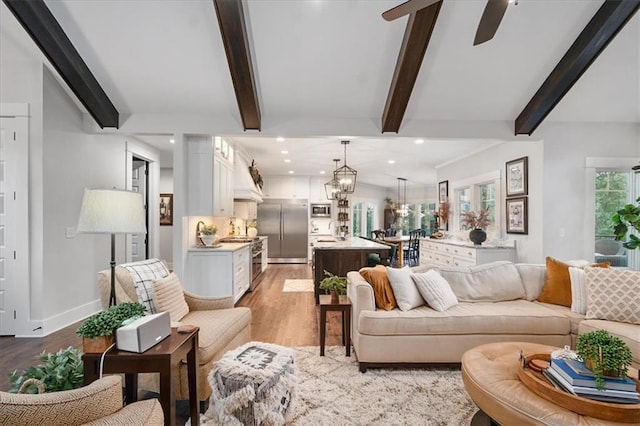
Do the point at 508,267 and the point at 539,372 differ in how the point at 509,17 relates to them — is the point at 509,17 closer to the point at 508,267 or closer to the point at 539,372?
the point at 508,267

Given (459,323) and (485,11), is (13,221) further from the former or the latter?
(485,11)

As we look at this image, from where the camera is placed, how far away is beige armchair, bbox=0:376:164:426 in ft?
3.27

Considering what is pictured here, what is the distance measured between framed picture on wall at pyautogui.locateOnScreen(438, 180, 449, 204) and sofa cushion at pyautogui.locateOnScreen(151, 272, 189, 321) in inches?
239

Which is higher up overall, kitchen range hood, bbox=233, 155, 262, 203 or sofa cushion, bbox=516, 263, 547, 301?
kitchen range hood, bbox=233, 155, 262, 203

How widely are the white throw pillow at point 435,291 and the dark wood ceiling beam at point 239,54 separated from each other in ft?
8.49

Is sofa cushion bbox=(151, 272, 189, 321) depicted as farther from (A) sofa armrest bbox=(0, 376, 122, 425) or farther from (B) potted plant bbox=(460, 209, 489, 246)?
(B) potted plant bbox=(460, 209, 489, 246)

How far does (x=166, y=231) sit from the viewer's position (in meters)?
7.78

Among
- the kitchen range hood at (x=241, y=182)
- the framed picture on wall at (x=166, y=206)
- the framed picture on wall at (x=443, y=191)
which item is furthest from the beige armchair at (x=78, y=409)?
the framed picture on wall at (x=166, y=206)

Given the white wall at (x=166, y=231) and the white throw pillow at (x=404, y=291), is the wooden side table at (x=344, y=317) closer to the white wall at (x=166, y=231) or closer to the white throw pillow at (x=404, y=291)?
the white throw pillow at (x=404, y=291)

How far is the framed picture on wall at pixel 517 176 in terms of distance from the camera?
4.62m

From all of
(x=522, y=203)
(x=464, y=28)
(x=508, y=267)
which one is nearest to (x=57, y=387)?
(x=508, y=267)

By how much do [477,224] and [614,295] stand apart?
288cm

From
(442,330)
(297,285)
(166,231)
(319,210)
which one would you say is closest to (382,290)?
(442,330)

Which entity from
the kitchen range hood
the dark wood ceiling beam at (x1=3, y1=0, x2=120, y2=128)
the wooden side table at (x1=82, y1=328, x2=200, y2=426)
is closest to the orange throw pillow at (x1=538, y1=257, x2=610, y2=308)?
the wooden side table at (x1=82, y1=328, x2=200, y2=426)
